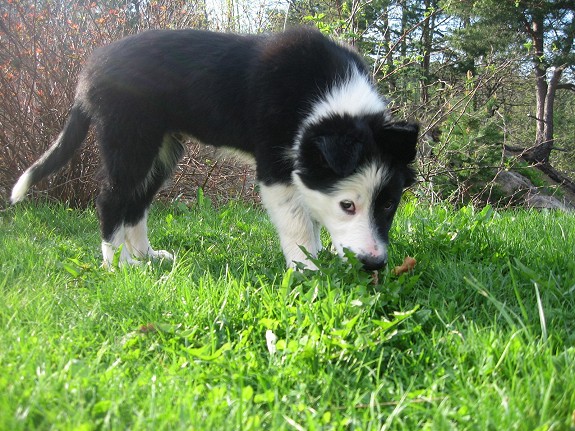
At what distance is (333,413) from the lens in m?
1.61

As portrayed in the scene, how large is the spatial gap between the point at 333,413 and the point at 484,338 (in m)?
0.60

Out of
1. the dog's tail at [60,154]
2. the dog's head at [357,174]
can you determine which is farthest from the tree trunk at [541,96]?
the dog's tail at [60,154]

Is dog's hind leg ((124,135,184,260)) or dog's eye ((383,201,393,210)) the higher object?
dog's eye ((383,201,393,210))

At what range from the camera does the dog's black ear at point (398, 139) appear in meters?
2.94

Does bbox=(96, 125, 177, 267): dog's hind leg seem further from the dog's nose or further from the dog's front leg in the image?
the dog's nose

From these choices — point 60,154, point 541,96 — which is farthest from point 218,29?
point 541,96

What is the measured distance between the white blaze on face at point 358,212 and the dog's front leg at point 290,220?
223mm

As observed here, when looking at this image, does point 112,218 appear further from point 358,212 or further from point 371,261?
point 371,261

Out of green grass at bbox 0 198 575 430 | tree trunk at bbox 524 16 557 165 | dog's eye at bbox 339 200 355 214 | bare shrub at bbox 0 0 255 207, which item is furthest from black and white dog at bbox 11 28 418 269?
A: tree trunk at bbox 524 16 557 165

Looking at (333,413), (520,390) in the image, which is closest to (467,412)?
(520,390)

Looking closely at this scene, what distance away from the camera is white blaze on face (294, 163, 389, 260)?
2766mm

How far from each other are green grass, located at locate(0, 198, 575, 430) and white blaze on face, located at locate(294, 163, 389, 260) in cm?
15

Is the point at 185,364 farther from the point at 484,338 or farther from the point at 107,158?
the point at 107,158

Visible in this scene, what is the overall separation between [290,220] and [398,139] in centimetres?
80
